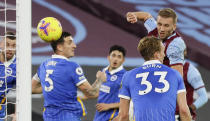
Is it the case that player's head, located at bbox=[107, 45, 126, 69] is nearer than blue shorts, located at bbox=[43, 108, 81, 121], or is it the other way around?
blue shorts, located at bbox=[43, 108, 81, 121]

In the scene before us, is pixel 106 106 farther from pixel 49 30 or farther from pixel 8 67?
pixel 49 30

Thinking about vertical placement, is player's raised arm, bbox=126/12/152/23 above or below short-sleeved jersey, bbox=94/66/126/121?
above

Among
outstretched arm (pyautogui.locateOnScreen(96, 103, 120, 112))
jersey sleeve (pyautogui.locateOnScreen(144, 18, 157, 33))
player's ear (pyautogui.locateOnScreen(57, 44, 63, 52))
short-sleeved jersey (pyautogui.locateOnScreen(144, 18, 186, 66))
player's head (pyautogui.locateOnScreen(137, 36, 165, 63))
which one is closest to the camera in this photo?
player's head (pyautogui.locateOnScreen(137, 36, 165, 63))

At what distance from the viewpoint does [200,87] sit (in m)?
7.22

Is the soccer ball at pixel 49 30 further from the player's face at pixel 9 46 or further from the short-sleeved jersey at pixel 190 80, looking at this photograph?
the short-sleeved jersey at pixel 190 80

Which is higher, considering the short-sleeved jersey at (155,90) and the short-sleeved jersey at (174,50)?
the short-sleeved jersey at (174,50)

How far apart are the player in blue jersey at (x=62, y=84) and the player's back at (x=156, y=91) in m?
1.40

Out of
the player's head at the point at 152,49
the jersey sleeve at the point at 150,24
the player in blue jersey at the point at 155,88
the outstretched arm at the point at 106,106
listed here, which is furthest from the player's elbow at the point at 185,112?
the outstretched arm at the point at 106,106

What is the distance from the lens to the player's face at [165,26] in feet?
18.3

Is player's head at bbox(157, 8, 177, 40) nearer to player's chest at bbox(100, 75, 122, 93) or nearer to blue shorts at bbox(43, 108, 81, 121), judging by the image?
blue shorts at bbox(43, 108, 81, 121)

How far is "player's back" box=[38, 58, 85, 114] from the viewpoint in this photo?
5949mm

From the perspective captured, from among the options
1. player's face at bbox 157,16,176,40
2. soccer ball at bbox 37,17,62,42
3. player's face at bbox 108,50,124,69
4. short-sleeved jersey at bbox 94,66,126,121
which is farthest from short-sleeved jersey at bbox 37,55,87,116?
player's face at bbox 108,50,124,69

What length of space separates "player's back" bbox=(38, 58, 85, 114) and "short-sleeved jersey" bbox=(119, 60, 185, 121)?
4.55 ft

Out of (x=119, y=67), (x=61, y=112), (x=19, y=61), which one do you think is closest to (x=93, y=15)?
(x=119, y=67)
